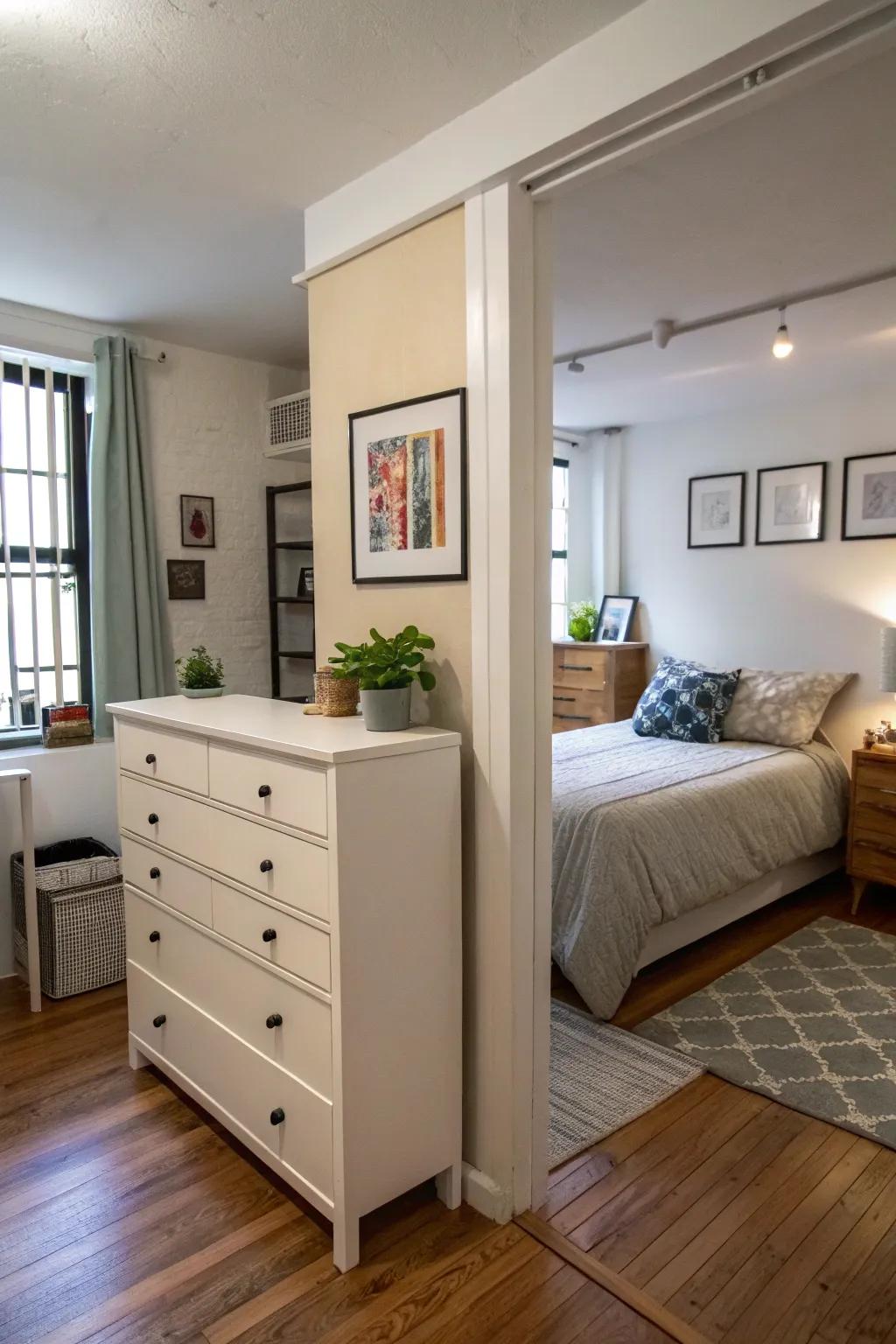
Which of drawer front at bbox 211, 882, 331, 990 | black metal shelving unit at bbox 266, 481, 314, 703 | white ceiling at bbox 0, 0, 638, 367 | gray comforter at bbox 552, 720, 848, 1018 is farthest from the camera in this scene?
black metal shelving unit at bbox 266, 481, 314, 703

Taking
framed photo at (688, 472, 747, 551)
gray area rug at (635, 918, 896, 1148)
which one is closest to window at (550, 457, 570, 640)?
framed photo at (688, 472, 747, 551)

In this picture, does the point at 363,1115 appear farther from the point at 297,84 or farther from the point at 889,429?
the point at 889,429

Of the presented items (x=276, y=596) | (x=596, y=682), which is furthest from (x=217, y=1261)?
(x=596, y=682)

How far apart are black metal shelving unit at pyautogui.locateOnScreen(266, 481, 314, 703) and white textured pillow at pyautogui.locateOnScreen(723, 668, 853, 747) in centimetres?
224

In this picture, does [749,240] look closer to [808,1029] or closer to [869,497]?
[869,497]

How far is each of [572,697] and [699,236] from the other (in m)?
3.12

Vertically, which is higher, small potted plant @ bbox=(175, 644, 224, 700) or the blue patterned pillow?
small potted plant @ bbox=(175, 644, 224, 700)

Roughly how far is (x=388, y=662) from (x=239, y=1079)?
110 cm

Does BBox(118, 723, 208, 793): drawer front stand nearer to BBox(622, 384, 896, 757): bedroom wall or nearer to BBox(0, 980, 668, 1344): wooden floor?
BBox(0, 980, 668, 1344): wooden floor

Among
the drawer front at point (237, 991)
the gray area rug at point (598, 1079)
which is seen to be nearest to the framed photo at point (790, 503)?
the gray area rug at point (598, 1079)

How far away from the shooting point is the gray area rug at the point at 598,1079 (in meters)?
2.24

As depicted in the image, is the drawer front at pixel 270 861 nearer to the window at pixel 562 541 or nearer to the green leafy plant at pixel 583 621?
the green leafy plant at pixel 583 621

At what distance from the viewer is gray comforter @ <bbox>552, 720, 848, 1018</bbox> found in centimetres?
277

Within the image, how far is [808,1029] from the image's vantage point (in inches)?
108
